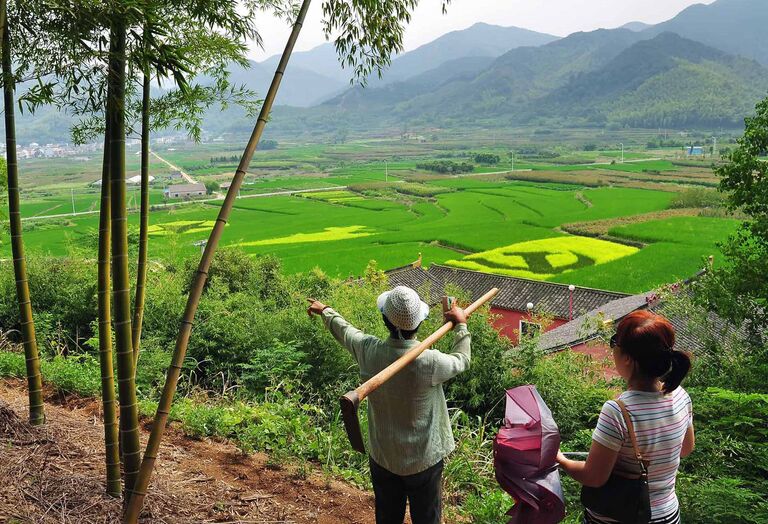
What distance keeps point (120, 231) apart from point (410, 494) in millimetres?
1573

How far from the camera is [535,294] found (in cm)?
1583

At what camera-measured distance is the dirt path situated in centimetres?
287

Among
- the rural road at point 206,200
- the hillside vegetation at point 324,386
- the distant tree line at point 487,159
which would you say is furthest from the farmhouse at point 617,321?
the distant tree line at point 487,159

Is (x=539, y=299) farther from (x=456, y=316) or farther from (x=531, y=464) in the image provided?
(x=531, y=464)

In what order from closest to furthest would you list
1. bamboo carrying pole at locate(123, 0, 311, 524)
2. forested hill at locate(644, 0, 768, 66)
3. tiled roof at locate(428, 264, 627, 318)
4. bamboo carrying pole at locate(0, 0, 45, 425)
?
bamboo carrying pole at locate(123, 0, 311, 524) → bamboo carrying pole at locate(0, 0, 45, 425) → tiled roof at locate(428, 264, 627, 318) → forested hill at locate(644, 0, 768, 66)

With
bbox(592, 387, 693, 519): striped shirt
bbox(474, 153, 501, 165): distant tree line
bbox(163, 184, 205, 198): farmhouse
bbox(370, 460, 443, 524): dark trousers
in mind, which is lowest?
A: bbox(163, 184, 205, 198): farmhouse

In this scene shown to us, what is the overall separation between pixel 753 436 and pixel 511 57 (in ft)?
628

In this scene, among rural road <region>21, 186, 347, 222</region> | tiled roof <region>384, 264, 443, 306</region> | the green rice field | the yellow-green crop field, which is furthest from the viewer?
rural road <region>21, 186, 347, 222</region>

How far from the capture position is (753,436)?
11.6ft

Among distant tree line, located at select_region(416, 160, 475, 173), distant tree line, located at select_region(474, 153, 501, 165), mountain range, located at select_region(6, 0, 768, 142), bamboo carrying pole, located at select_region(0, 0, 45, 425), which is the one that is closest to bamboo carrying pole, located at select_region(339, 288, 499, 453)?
bamboo carrying pole, located at select_region(0, 0, 45, 425)

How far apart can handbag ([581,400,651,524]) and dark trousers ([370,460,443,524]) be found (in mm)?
667

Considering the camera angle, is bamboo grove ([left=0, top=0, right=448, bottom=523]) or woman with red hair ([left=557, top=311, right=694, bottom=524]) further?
bamboo grove ([left=0, top=0, right=448, bottom=523])

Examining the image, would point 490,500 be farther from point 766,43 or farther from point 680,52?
point 766,43

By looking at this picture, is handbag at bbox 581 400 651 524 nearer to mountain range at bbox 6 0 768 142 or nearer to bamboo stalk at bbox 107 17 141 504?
bamboo stalk at bbox 107 17 141 504
